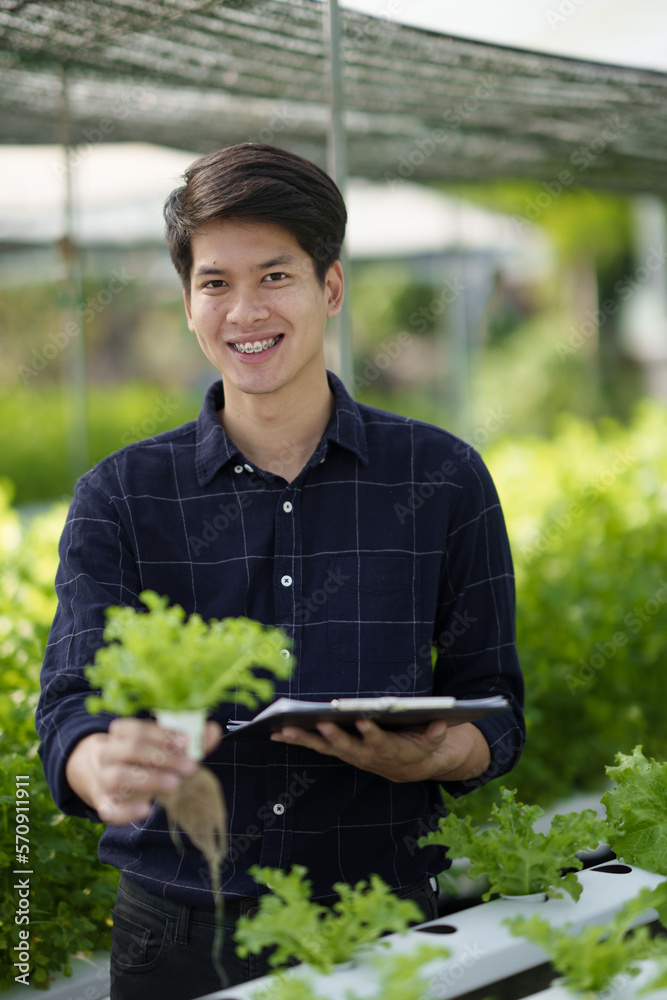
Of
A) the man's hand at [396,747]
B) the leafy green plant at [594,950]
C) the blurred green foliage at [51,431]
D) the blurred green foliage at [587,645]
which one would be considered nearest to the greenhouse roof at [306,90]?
the blurred green foliage at [587,645]

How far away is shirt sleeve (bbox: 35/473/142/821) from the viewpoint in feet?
5.24

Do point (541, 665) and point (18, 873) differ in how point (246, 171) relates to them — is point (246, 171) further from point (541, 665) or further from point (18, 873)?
point (541, 665)

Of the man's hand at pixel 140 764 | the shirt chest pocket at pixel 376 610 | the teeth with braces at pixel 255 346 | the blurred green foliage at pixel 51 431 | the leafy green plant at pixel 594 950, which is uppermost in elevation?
the blurred green foliage at pixel 51 431

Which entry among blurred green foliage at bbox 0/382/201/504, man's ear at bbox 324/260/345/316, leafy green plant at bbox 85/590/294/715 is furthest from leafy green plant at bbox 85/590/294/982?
blurred green foliage at bbox 0/382/201/504

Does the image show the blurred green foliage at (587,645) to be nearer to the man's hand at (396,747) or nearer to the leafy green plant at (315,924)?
the man's hand at (396,747)

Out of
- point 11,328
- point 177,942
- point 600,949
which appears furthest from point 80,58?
point 11,328

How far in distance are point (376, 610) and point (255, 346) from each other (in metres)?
0.54

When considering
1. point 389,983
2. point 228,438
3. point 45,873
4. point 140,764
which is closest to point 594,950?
point 389,983

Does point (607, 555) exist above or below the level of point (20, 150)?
below

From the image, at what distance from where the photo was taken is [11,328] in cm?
1819

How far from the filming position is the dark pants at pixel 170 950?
1.79m

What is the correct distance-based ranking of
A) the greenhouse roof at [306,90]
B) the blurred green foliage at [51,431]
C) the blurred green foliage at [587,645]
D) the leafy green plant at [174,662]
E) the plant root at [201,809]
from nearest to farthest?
the leafy green plant at [174,662]
the plant root at [201,809]
the greenhouse roof at [306,90]
the blurred green foliage at [587,645]
the blurred green foliage at [51,431]

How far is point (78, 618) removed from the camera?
1.75 metres

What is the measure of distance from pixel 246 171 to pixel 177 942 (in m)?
1.37
